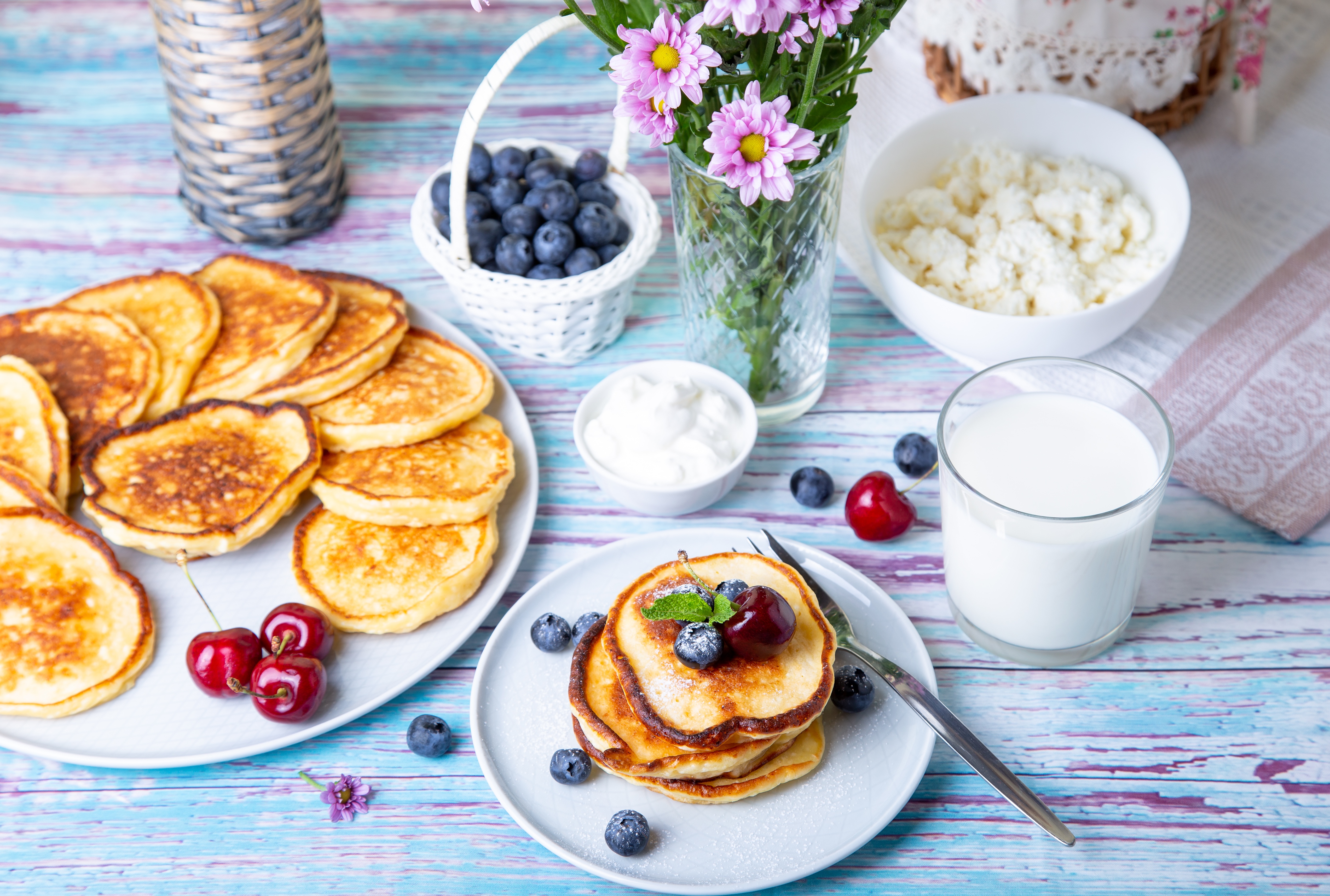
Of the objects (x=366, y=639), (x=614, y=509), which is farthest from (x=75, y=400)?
→ (x=614, y=509)

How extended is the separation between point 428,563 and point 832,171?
2.73ft

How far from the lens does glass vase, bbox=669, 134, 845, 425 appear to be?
162 centimetres

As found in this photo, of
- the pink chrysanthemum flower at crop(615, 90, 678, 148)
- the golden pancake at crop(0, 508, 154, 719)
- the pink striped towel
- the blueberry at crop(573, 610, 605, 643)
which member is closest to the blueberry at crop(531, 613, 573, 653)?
the blueberry at crop(573, 610, 605, 643)

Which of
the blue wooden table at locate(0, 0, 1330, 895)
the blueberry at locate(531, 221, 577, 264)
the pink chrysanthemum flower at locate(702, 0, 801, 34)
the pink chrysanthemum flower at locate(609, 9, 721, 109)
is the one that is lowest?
the blue wooden table at locate(0, 0, 1330, 895)

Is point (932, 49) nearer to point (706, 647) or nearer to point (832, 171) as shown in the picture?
point (832, 171)

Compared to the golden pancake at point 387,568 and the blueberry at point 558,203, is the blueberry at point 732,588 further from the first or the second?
the blueberry at point 558,203

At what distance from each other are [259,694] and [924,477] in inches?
40.4

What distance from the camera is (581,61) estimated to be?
2.64m

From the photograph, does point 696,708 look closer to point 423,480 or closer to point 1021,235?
point 423,480

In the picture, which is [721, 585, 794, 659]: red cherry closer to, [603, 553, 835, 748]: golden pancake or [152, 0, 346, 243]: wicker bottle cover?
[603, 553, 835, 748]: golden pancake

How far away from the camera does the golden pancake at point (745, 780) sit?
52.9 inches

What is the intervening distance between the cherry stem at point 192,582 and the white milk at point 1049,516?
1054 mm

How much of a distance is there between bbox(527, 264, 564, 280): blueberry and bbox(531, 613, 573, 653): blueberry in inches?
25.3

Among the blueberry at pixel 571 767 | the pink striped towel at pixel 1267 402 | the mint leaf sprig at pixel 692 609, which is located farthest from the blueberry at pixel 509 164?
the pink striped towel at pixel 1267 402
